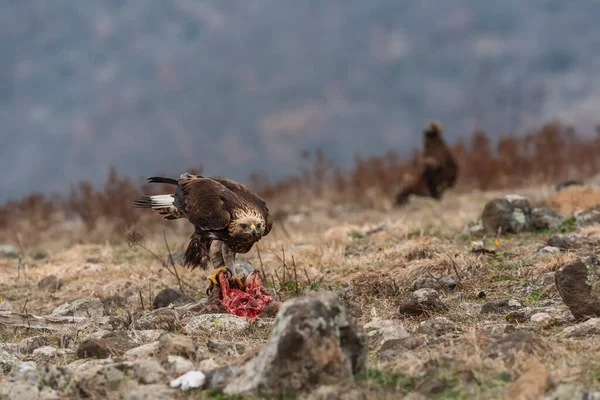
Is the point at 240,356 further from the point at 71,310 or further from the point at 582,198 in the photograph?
the point at 582,198

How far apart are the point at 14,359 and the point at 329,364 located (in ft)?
7.34

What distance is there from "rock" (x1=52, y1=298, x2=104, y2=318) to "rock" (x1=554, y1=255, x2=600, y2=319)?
12.2ft

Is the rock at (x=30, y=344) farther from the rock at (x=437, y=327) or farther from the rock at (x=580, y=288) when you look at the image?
the rock at (x=580, y=288)

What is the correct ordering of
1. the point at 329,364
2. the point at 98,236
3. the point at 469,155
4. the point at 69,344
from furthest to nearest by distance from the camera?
the point at 469,155 → the point at 98,236 → the point at 69,344 → the point at 329,364

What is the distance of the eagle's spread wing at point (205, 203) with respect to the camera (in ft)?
19.0

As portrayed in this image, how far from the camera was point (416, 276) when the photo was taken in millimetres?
6344

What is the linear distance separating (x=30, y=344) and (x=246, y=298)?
1591 mm

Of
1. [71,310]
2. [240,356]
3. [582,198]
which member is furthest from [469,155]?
[240,356]

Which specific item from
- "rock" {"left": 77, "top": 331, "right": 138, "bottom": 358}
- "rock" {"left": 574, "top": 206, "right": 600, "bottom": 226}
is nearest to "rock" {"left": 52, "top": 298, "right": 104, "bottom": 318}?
"rock" {"left": 77, "top": 331, "right": 138, "bottom": 358}

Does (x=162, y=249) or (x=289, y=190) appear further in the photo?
(x=289, y=190)

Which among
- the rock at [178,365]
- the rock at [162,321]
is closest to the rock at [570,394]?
the rock at [178,365]

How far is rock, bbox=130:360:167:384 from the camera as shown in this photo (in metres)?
3.72

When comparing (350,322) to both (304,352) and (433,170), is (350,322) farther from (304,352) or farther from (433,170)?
(433,170)

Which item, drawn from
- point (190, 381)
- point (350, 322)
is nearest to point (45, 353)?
point (190, 381)
